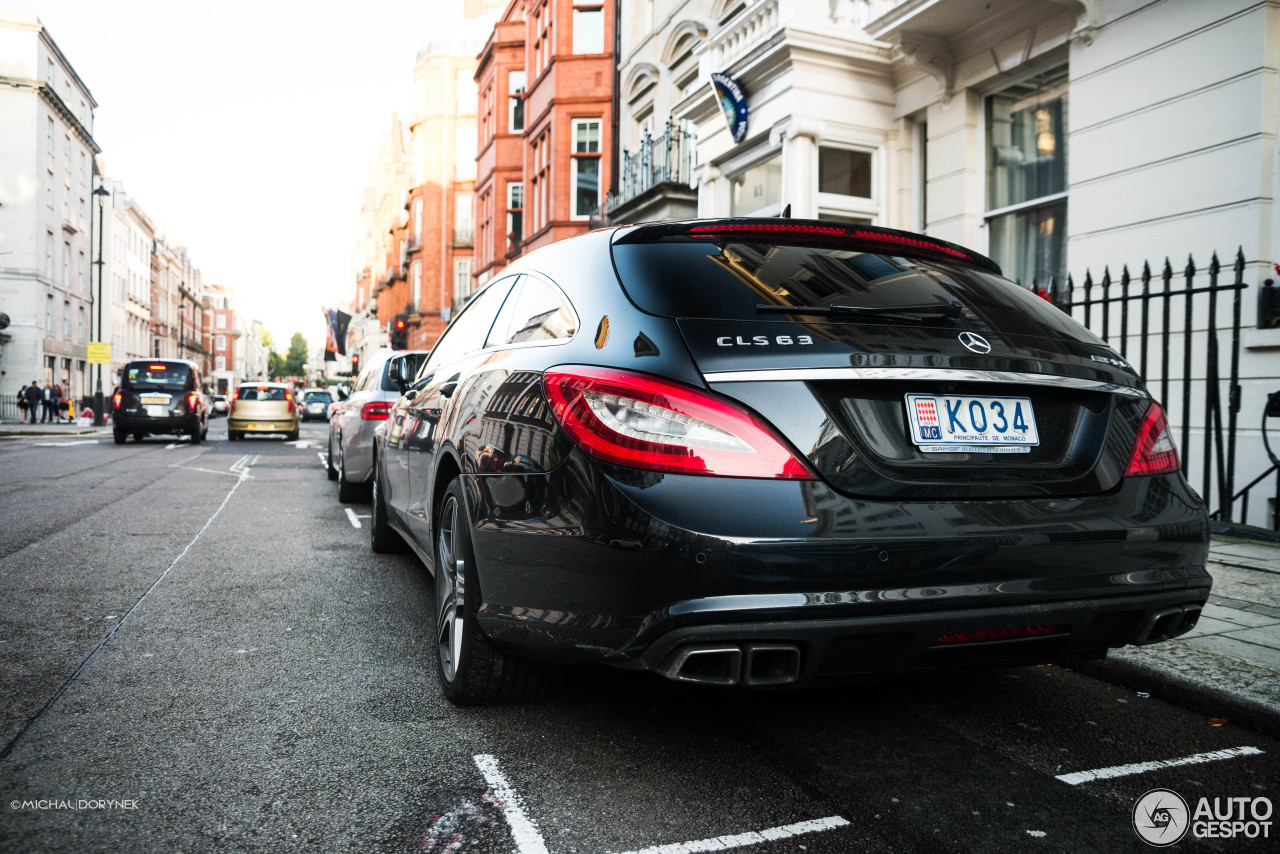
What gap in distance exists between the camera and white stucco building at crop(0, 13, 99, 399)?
151 ft

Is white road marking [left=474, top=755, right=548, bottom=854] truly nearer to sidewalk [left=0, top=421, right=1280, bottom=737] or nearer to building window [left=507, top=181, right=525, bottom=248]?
sidewalk [left=0, top=421, right=1280, bottom=737]

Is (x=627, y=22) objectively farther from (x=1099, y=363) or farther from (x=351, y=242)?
(x=351, y=242)

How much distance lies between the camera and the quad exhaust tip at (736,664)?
7.56ft

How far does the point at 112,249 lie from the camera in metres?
67.2

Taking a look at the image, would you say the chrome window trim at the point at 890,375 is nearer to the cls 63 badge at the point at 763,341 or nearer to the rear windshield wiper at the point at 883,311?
the cls 63 badge at the point at 763,341

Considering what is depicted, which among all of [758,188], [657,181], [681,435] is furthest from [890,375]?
[657,181]

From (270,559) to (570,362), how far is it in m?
4.40

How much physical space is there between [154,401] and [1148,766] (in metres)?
23.3

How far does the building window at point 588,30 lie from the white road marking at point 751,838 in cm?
2442

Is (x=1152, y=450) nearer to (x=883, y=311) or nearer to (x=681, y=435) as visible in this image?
(x=883, y=311)

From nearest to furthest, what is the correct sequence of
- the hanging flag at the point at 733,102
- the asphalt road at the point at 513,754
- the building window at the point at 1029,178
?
the asphalt road at the point at 513,754
the building window at the point at 1029,178
the hanging flag at the point at 733,102

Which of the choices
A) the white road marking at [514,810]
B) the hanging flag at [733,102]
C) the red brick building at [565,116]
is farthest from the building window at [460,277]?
the white road marking at [514,810]

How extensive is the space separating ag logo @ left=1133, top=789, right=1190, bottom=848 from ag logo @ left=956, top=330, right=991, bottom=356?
1.27m

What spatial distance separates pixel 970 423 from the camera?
2.52 metres
